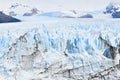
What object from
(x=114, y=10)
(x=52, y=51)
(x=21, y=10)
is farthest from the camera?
(x=21, y=10)

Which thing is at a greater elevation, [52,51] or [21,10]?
[21,10]

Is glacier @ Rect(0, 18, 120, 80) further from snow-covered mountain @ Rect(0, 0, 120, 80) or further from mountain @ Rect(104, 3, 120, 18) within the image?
mountain @ Rect(104, 3, 120, 18)

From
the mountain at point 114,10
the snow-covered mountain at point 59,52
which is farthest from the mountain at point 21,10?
the snow-covered mountain at point 59,52

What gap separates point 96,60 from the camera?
1098 cm

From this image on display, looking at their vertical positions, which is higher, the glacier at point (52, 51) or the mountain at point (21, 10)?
the mountain at point (21, 10)

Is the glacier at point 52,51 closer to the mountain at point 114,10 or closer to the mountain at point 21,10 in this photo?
the mountain at point 114,10

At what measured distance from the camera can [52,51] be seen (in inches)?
426

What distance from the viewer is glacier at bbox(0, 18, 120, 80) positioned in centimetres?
1069

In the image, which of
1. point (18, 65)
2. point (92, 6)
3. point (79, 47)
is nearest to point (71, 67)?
point (79, 47)

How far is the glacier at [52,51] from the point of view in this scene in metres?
10.7

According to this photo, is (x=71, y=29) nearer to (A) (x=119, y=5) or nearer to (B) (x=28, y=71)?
(B) (x=28, y=71)

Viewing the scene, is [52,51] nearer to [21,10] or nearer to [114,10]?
[114,10]

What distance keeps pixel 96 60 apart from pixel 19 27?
77.1 inches

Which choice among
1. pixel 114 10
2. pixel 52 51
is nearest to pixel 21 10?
pixel 114 10
